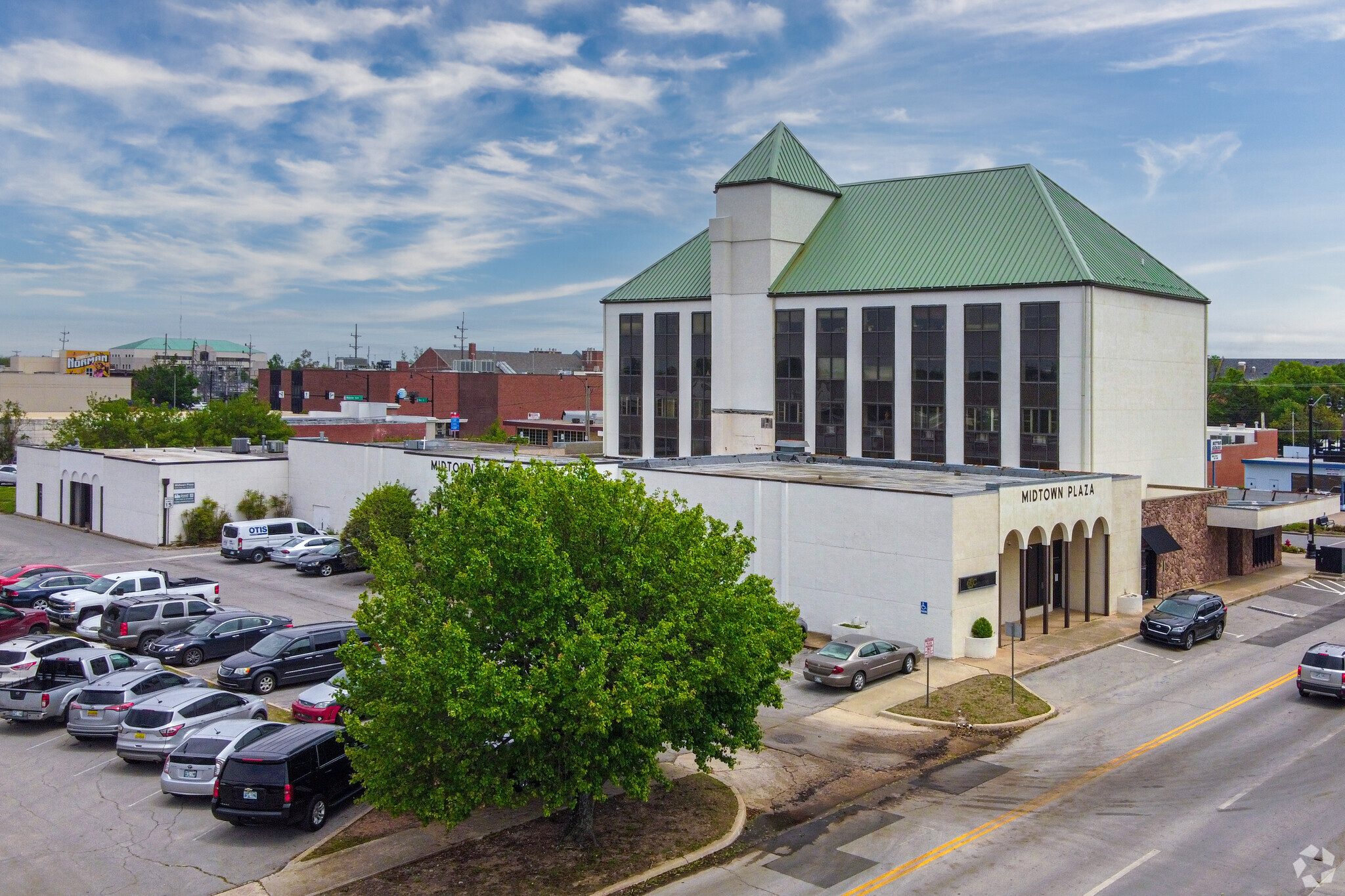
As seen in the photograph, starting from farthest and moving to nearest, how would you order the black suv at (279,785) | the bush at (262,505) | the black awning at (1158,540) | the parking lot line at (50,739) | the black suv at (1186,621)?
the bush at (262,505) < the black awning at (1158,540) < the black suv at (1186,621) < the parking lot line at (50,739) < the black suv at (279,785)

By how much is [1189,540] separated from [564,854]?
3663 centimetres

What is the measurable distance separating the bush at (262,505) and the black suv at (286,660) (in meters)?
30.9

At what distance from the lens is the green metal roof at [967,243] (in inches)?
2025

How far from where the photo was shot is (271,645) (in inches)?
1145

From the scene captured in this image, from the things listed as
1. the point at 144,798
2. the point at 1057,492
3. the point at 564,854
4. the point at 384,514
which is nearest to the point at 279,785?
the point at 144,798

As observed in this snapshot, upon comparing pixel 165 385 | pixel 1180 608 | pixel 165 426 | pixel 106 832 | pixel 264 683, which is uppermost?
pixel 165 385

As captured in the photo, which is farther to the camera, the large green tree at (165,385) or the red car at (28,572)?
the large green tree at (165,385)

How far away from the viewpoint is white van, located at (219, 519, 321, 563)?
5094 cm

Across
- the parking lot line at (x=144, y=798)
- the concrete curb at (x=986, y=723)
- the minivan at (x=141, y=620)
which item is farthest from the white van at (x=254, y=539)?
the concrete curb at (x=986, y=723)

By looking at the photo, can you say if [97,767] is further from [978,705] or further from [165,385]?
[165,385]

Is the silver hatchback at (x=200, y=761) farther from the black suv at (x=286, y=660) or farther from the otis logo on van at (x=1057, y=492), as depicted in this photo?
the otis logo on van at (x=1057, y=492)

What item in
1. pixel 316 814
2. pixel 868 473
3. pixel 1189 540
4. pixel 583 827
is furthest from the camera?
pixel 1189 540

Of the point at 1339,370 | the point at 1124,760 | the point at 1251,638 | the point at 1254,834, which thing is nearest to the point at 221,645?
the point at 1124,760

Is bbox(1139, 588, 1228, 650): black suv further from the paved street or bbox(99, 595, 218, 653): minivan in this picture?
bbox(99, 595, 218, 653): minivan
